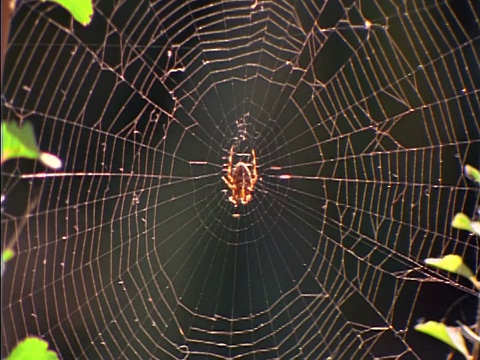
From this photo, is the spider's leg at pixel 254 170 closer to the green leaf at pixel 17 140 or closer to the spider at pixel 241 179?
the spider at pixel 241 179

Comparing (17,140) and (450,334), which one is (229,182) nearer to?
(450,334)

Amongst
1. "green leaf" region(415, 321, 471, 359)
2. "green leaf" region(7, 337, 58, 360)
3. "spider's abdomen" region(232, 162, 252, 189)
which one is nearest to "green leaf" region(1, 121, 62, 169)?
"green leaf" region(7, 337, 58, 360)

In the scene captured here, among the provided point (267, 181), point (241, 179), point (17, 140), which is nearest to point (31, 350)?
point (17, 140)

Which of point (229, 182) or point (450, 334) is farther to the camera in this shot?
point (229, 182)

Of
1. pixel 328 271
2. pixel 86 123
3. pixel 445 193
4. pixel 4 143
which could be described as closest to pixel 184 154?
pixel 86 123

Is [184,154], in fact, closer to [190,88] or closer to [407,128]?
[190,88]

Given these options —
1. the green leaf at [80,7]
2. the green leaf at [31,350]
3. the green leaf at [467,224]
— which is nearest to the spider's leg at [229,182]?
the green leaf at [467,224]
